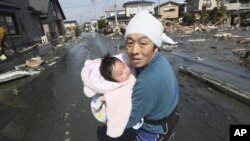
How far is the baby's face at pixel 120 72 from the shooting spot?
189 cm

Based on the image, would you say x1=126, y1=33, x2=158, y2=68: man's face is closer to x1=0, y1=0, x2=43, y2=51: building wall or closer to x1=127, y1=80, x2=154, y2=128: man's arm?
x1=127, y1=80, x2=154, y2=128: man's arm

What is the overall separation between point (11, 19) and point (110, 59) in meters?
17.5

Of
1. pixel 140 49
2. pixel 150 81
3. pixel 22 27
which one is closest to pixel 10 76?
pixel 140 49

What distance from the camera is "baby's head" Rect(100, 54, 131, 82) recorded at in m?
1.91

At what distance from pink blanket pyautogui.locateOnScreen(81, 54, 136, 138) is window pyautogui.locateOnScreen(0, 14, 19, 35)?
15.2 meters

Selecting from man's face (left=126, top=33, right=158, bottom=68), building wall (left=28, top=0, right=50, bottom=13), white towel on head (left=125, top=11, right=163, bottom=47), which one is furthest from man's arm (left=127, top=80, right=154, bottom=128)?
building wall (left=28, top=0, right=50, bottom=13)

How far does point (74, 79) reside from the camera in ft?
30.3

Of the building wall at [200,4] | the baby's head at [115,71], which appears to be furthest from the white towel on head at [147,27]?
the building wall at [200,4]

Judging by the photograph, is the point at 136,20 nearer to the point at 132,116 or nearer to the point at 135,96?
the point at 135,96

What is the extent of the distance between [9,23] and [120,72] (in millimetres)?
17052

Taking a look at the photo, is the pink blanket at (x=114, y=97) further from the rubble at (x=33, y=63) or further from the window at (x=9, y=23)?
the window at (x=9, y=23)

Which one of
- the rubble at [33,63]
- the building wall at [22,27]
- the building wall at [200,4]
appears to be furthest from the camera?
the building wall at [200,4]

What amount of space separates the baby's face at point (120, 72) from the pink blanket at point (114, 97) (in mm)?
55

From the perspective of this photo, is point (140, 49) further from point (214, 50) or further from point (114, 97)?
point (214, 50)
